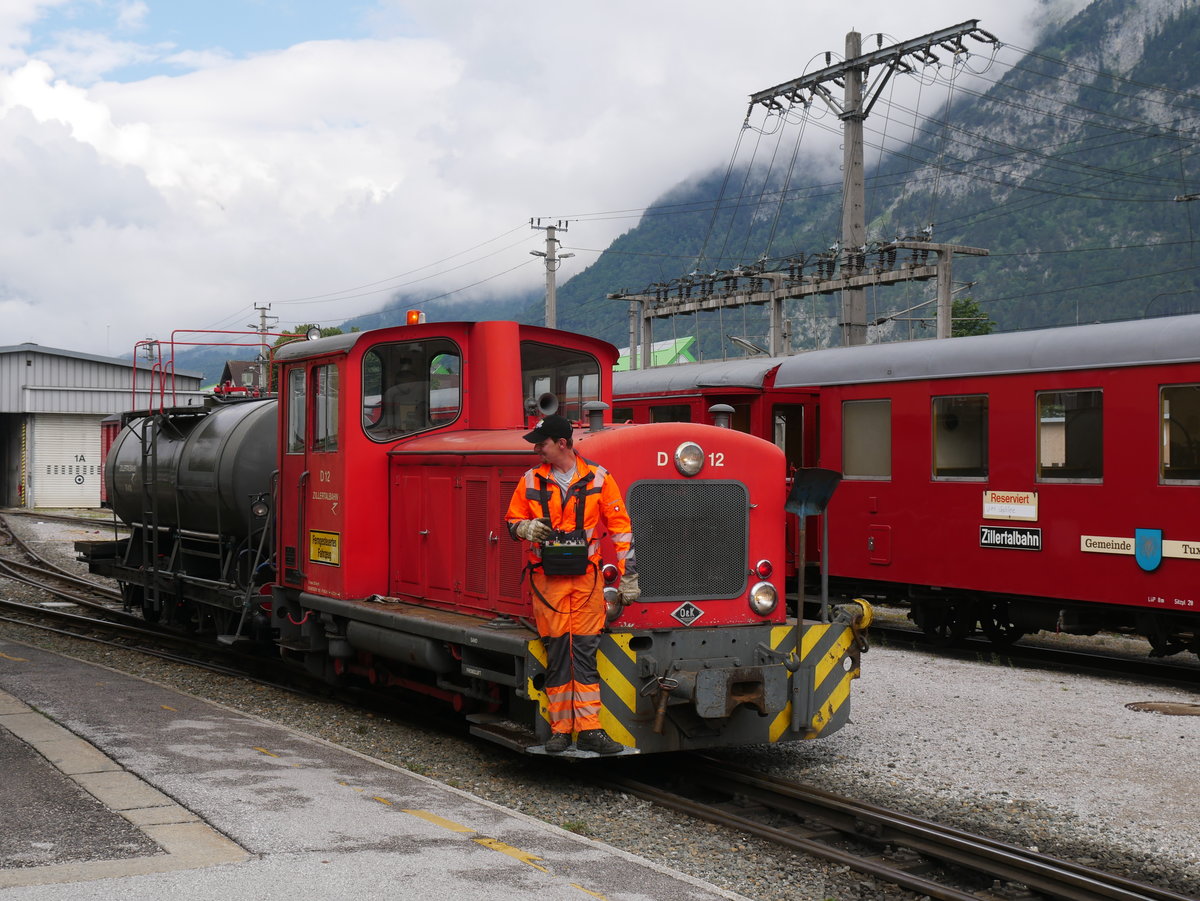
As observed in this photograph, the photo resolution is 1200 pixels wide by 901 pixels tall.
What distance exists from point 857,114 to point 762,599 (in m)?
19.8

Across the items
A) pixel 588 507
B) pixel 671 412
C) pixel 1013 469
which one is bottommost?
pixel 588 507

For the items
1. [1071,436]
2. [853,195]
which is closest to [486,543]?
[1071,436]

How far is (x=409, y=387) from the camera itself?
8695mm

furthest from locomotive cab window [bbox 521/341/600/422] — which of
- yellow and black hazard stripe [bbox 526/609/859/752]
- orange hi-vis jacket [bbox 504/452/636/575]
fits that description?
yellow and black hazard stripe [bbox 526/609/859/752]

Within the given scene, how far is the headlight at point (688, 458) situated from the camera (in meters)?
7.20

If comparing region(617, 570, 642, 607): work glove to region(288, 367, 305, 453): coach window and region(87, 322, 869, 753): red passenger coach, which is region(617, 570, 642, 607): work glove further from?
region(288, 367, 305, 453): coach window

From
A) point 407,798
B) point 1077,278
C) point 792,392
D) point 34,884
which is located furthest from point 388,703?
point 1077,278

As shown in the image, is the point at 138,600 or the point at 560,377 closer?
the point at 560,377

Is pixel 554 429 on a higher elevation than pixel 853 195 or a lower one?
lower

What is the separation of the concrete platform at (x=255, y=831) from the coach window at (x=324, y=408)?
2216mm

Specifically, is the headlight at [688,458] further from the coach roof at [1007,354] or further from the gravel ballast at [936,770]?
the coach roof at [1007,354]

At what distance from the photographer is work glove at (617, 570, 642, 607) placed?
6.67 metres

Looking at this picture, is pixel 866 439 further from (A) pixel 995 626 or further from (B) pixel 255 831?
(B) pixel 255 831

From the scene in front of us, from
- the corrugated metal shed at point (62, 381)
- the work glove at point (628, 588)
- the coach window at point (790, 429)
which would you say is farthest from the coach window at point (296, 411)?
the corrugated metal shed at point (62, 381)
